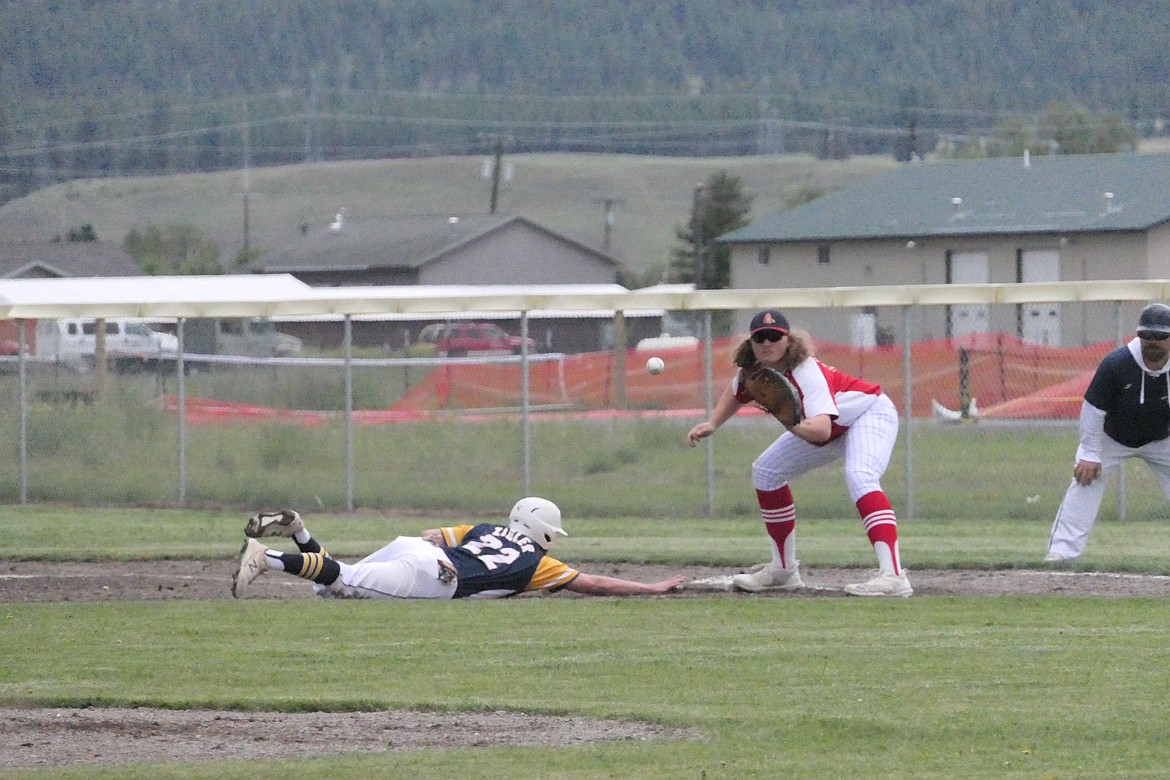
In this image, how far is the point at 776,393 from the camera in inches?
410

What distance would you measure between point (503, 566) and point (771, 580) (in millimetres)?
1834

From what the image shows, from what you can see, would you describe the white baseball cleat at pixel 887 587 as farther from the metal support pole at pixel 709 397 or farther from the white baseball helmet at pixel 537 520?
the metal support pole at pixel 709 397

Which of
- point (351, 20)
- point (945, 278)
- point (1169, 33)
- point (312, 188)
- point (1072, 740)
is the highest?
point (351, 20)

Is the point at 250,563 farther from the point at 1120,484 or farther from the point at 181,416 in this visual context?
the point at 1120,484

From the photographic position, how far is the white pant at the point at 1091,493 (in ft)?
37.0

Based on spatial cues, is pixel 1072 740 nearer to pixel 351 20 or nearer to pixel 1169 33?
pixel 1169 33

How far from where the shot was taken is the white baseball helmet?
417 inches

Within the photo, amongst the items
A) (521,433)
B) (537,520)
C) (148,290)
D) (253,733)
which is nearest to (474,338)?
(148,290)

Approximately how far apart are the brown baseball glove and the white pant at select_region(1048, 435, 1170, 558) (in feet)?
7.58

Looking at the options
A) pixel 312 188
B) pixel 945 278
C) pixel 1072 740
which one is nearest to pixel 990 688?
pixel 1072 740

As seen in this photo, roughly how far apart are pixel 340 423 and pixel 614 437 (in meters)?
3.04

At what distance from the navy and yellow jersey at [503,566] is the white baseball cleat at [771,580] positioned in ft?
4.12

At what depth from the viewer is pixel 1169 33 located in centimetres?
13400

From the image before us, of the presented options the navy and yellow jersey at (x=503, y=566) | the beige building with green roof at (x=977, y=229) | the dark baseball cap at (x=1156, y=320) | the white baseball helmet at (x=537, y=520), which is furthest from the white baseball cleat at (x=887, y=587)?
the beige building with green roof at (x=977, y=229)
